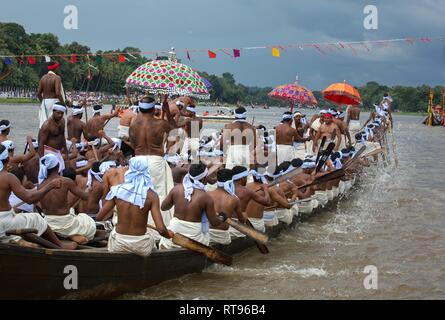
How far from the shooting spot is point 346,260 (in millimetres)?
9180

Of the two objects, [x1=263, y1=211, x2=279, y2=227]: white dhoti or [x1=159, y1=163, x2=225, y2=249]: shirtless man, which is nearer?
[x1=159, y1=163, x2=225, y2=249]: shirtless man

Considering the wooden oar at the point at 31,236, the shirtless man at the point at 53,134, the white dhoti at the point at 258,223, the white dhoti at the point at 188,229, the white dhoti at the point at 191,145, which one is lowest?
the white dhoti at the point at 258,223

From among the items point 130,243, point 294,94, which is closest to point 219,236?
point 130,243

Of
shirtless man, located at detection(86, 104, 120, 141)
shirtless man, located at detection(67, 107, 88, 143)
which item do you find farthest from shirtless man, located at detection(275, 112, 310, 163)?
shirtless man, located at detection(67, 107, 88, 143)

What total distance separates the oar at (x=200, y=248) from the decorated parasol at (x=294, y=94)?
382 inches

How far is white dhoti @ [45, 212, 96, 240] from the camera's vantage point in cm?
662

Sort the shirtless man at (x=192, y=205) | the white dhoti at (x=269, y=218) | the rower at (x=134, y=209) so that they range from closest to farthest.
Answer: the rower at (x=134, y=209)
the shirtless man at (x=192, y=205)
the white dhoti at (x=269, y=218)

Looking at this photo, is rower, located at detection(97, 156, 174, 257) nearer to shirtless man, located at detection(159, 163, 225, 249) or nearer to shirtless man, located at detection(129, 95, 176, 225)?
shirtless man, located at detection(159, 163, 225, 249)

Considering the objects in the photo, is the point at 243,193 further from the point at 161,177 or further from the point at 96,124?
the point at 96,124

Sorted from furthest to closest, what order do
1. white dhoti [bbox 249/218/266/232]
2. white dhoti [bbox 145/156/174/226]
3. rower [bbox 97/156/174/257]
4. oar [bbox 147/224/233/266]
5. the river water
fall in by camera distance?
white dhoti [bbox 249/218/266/232] → white dhoti [bbox 145/156/174/226] → the river water → oar [bbox 147/224/233/266] → rower [bbox 97/156/174/257]

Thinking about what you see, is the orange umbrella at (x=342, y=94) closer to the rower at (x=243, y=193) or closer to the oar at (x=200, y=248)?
the rower at (x=243, y=193)

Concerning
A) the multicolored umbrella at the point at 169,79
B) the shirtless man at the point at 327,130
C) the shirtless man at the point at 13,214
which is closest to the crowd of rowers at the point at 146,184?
the shirtless man at the point at 13,214

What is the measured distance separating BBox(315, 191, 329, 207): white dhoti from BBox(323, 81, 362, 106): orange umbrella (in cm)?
640

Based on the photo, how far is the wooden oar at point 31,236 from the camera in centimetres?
552
